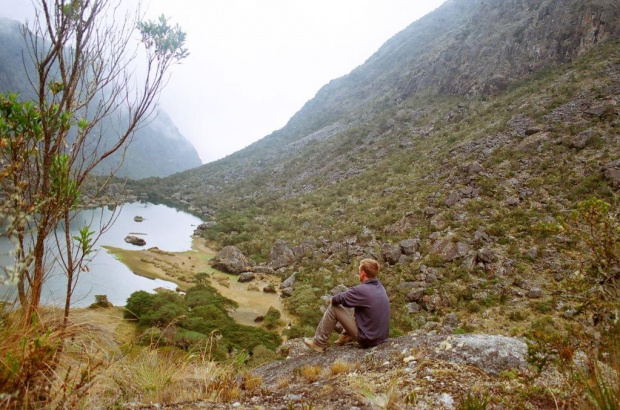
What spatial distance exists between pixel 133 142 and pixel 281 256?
125510 mm

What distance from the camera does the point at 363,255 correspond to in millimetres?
17781

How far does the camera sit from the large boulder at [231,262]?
2177 cm

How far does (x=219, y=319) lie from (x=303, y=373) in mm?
9901

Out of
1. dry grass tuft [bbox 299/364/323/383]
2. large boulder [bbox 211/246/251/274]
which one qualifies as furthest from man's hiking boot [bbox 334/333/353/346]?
large boulder [bbox 211/246/251/274]

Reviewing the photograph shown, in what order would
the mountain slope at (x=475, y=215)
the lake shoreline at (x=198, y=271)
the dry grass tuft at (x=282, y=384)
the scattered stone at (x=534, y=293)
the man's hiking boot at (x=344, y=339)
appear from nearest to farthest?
1. the mountain slope at (x=475, y=215)
2. the dry grass tuft at (x=282, y=384)
3. the man's hiking boot at (x=344, y=339)
4. the scattered stone at (x=534, y=293)
5. the lake shoreline at (x=198, y=271)

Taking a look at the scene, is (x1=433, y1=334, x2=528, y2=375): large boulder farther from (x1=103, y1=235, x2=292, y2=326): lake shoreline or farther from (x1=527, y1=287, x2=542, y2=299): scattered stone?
(x1=103, y1=235, x2=292, y2=326): lake shoreline

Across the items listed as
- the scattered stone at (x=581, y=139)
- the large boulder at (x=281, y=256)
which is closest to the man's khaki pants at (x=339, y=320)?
the large boulder at (x=281, y=256)

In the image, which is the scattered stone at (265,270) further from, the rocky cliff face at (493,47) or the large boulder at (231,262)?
the rocky cliff face at (493,47)

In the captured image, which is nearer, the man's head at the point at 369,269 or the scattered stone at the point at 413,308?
the man's head at the point at 369,269

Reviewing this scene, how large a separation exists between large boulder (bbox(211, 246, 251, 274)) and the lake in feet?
13.2

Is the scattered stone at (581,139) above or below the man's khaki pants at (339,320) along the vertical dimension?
below

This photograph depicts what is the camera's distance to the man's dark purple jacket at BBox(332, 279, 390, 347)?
4.63 m

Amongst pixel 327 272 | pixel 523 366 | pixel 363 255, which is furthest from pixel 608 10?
pixel 523 366

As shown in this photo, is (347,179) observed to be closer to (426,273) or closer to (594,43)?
(426,273)
